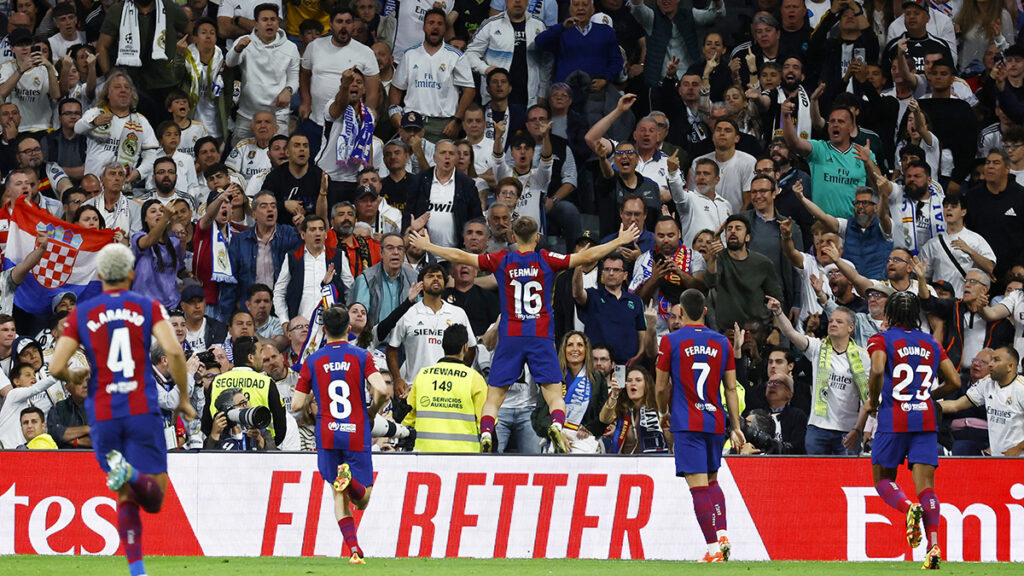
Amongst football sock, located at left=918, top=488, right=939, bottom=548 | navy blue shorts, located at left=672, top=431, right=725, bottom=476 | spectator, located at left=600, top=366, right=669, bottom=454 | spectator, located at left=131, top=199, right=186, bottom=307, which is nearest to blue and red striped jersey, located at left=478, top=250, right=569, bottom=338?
spectator, located at left=600, top=366, right=669, bottom=454

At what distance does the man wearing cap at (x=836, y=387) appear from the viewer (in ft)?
48.0

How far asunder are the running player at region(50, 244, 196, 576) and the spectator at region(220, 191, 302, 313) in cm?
801

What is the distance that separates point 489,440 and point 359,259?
15.5 ft

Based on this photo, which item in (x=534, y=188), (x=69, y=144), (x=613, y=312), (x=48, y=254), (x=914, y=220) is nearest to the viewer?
(x=613, y=312)

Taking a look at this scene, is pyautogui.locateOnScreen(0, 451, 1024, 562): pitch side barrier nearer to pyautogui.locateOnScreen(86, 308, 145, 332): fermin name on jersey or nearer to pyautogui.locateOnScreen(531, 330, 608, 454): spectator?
pyautogui.locateOnScreen(531, 330, 608, 454): spectator

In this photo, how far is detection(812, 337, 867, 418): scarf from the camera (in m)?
14.6

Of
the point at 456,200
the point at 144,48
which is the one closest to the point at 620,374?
the point at 456,200

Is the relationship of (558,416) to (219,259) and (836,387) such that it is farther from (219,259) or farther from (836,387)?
(219,259)

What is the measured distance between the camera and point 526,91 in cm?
2008

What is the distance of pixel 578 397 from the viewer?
14555 mm

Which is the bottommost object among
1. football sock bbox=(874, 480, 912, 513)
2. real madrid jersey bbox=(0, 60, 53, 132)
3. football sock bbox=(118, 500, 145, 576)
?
football sock bbox=(874, 480, 912, 513)

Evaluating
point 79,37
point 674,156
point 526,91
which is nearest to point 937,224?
point 674,156

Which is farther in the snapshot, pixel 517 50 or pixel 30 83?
pixel 517 50

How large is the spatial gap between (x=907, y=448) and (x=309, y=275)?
24.6 ft
